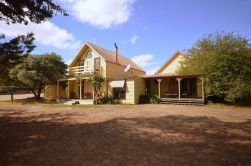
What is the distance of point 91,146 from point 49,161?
1.58 meters

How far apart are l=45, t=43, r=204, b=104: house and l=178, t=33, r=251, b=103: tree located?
5.77 feet

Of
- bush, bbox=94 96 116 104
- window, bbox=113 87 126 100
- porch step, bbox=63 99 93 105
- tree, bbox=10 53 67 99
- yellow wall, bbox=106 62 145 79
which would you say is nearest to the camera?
bush, bbox=94 96 116 104

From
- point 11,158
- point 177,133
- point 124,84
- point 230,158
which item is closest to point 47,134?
point 11,158

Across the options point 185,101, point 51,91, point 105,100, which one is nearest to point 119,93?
point 105,100

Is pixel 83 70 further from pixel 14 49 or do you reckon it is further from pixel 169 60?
pixel 14 49

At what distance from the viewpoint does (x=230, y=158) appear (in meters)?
5.45

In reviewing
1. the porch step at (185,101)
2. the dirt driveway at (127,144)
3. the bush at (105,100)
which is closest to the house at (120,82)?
the porch step at (185,101)

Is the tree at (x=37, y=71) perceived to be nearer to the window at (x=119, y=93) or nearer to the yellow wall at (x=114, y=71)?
the yellow wall at (x=114, y=71)

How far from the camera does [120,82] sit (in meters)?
22.6

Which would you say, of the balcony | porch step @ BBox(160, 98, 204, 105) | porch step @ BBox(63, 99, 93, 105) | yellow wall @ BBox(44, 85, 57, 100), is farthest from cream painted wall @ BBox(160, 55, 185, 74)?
yellow wall @ BBox(44, 85, 57, 100)

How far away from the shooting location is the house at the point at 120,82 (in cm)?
2234

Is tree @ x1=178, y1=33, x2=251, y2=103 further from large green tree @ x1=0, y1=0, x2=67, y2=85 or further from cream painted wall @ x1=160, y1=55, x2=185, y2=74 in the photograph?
large green tree @ x1=0, y1=0, x2=67, y2=85

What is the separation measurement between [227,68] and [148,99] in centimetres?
907

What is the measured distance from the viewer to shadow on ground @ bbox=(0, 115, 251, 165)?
5434 millimetres
